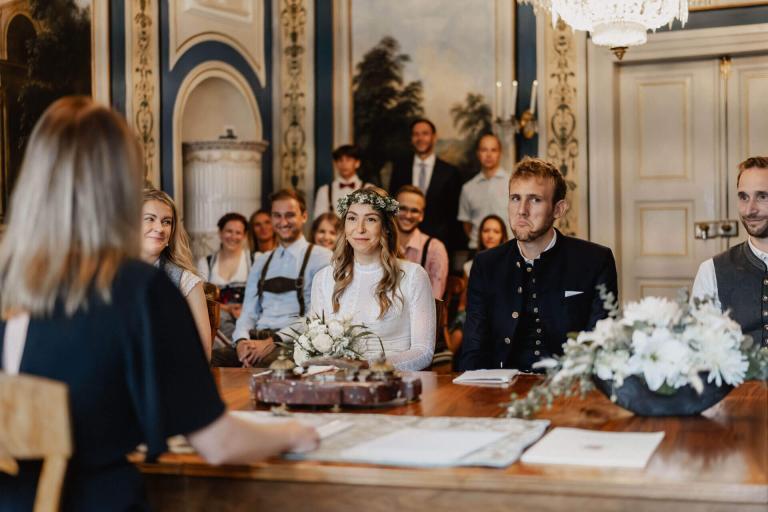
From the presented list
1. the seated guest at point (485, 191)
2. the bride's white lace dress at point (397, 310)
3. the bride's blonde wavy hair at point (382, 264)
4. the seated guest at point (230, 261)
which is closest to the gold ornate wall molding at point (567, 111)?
the seated guest at point (485, 191)

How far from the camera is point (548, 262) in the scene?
400cm

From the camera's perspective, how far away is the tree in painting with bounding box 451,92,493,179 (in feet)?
27.6

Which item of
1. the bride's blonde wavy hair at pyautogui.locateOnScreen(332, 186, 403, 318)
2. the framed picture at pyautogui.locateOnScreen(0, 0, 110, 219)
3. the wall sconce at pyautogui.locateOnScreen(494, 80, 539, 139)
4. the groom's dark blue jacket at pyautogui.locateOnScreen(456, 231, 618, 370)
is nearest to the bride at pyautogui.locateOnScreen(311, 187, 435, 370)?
the bride's blonde wavy hair at pyautogui.locateOnScreen(332, 186, 403, 318)

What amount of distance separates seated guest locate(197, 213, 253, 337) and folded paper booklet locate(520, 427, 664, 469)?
4.88 metres

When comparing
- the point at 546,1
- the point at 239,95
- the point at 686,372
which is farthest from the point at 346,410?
the point at 239,95

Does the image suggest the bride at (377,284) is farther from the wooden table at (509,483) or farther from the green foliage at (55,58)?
the green foliage at (55,58)

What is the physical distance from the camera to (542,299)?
156 inches

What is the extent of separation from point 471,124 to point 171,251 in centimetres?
483

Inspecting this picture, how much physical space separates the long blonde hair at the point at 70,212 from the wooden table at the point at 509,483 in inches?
22.2

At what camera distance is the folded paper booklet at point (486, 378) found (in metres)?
3.09

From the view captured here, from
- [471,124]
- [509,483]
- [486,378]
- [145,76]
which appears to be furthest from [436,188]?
[509,483]

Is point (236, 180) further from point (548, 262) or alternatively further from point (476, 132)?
point (548, 262)

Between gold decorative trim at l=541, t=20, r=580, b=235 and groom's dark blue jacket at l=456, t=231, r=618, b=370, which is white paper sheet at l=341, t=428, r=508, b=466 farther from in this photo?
gold decorative trim at l=541, t=20, r=580, b=235

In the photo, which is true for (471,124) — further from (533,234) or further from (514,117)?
(533,234)
